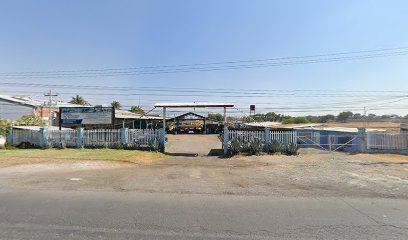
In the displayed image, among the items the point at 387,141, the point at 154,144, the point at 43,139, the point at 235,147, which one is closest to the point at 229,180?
the point at 235,147

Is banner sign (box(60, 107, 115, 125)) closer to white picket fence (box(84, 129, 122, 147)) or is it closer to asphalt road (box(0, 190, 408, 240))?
white picket fence (box(84, 129, 122, 147))

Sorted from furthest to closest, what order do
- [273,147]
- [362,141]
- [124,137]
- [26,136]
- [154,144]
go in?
[26,136] → [362,141] → [124,137] → [154,144] → [273,147]

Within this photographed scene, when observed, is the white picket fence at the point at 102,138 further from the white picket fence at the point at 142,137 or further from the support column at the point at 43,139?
the support column at the point at 43,139

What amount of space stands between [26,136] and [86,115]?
4.35m

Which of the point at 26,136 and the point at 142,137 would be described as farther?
the point at 26,136

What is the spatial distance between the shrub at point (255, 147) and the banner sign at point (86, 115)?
11081 mm

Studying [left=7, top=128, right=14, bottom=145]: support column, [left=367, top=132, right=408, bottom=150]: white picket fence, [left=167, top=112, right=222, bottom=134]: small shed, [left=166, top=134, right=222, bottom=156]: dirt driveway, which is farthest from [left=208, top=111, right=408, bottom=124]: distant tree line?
[left=7, top=128, right=14, bottom=145]: support column

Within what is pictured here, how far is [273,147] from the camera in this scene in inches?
699

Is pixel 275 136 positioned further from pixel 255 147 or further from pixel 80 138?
pixel 80 138

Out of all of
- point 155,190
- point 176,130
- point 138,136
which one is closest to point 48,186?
point 155,190

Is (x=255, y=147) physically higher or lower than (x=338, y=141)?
lower

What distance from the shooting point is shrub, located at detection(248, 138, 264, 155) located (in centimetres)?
1750

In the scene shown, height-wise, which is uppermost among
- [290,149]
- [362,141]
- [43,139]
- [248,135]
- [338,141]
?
[248,135]

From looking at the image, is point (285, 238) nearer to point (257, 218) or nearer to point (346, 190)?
point (257, 218)
